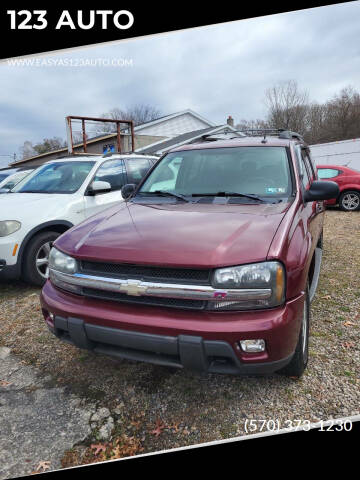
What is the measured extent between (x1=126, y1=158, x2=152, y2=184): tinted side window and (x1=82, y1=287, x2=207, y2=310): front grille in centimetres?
366

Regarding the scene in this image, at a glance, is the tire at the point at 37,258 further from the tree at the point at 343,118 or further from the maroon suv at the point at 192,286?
the tree at the point at 343,118

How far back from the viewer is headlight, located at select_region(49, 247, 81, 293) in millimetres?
2250

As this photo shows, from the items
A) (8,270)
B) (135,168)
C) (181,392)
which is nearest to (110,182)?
(135,168)

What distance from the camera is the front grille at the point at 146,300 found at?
1897mm

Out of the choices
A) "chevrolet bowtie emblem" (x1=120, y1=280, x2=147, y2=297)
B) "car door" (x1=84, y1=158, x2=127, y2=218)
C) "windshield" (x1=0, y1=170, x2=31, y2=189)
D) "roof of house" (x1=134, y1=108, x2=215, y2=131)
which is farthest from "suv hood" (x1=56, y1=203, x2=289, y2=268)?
"roof of house" (x1=134, y1=108, x2=215, y2=131)

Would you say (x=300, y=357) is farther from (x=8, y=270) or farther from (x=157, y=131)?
(x=157, y=131)

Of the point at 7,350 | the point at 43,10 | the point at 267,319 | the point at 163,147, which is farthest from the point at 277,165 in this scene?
the point at 163,147

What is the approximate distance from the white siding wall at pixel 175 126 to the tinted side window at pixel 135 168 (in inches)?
605

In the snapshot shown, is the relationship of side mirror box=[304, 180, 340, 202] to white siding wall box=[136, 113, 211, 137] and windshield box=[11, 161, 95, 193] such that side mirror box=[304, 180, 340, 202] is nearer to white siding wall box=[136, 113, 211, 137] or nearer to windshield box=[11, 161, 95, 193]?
windshield box=[11, 161, 95, 193]

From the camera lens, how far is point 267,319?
1792mm

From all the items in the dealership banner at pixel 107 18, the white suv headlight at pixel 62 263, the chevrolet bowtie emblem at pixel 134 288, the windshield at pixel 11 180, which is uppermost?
the dealership banner at pixel 107 18

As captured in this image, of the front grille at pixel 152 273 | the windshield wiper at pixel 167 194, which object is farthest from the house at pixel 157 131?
the front grille at pixel 152 273

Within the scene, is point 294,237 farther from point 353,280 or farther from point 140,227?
point 353,280

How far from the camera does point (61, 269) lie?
2.31 m
